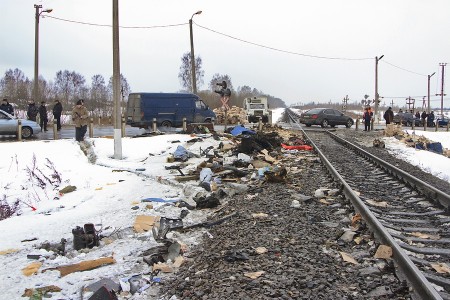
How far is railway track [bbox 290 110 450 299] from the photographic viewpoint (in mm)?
3555

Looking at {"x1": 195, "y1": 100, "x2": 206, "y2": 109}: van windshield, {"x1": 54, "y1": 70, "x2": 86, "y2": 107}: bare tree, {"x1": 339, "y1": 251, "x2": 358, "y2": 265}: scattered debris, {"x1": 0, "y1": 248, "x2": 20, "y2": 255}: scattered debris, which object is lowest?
{"x1": 0, "y1": 248, "x2": 20, "y2": 255}: scattered debris

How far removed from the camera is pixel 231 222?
5.54m

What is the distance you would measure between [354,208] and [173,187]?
395cm

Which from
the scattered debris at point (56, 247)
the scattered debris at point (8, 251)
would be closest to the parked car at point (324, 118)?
the scattered debris at point (56, 247)

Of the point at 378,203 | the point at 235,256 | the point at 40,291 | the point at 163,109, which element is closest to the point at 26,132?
the point at 163,109

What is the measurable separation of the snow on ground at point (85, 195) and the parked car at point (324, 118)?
14.6 metres

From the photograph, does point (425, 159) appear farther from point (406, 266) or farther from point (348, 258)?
point (406, 266)

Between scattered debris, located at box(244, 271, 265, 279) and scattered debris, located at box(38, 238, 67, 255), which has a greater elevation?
scattered debris, located at box(244, 271, 265, 279)

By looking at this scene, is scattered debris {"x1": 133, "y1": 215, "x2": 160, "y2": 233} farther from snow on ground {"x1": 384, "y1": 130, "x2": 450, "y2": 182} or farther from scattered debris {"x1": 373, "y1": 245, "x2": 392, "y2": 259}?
snow on ground {"x1": 384, "y1": 130, "x2": 450, "y2": 182}

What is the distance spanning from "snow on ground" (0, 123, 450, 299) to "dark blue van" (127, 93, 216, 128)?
8002 millimetres

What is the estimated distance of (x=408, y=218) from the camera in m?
5.92

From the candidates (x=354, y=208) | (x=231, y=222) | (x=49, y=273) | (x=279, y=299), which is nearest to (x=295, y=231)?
(x=231, y=222)

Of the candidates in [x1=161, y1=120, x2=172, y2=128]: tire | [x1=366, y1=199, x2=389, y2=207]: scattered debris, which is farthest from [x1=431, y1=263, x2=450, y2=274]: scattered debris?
[x1=161, y1=120, x2=172, y2=128]: tire

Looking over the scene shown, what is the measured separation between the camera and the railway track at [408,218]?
3555mm
